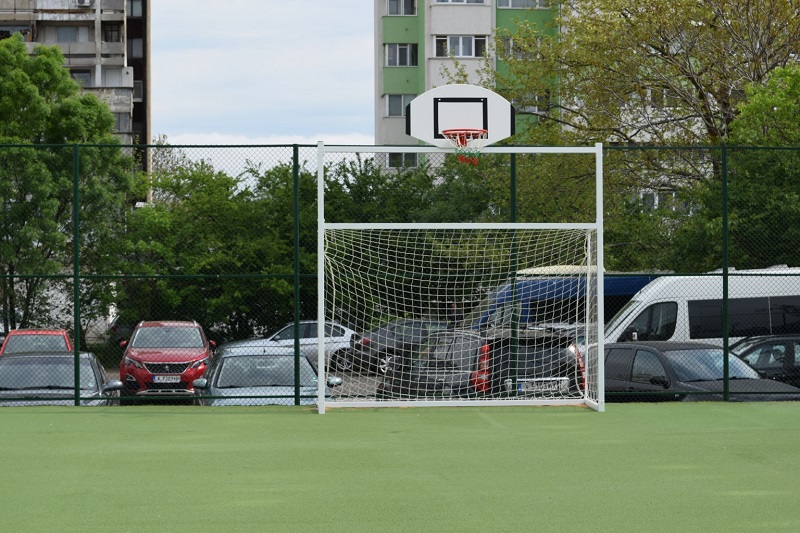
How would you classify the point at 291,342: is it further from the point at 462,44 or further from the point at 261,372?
the point at 462,44

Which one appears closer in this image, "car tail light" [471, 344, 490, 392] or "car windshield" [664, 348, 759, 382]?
"car tail light" [471, 344, 490, 392]

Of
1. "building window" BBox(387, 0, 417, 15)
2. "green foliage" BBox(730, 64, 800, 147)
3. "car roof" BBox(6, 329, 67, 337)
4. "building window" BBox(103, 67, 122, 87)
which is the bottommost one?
"car roof" BBox(6, 329, 67, 337)

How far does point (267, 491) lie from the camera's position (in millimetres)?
7941

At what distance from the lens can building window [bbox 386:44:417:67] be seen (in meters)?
50.8

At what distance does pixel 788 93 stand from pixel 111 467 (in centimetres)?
1549

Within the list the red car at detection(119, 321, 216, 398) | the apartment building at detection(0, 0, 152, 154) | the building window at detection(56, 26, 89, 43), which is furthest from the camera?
the building window at detection(56, 26, 89, 43)

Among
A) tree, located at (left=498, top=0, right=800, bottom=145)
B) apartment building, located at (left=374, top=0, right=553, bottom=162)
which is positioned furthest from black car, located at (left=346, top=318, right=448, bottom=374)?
apartment building, located at (left=374, top=0, right=553, bottom=162)

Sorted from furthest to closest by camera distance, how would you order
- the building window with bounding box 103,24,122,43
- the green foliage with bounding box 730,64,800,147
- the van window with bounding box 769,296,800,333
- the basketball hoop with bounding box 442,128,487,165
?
the building window with bounding box 103,24,122,43
the green foliage with bounding box 730,64,800,147
the van window with bounding box 769,296,800,333
the basketball hoop with bounding box 442,128,487,165

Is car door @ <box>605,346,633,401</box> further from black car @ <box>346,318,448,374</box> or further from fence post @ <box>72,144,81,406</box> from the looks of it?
fence post @ <box>72,144,81,406</box>

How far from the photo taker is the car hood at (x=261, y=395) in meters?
13.1

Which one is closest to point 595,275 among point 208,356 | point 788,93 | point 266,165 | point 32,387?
point 266,165

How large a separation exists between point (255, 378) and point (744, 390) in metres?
5.84

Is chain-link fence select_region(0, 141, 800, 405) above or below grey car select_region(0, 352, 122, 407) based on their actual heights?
above

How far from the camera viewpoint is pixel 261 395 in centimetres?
1330
